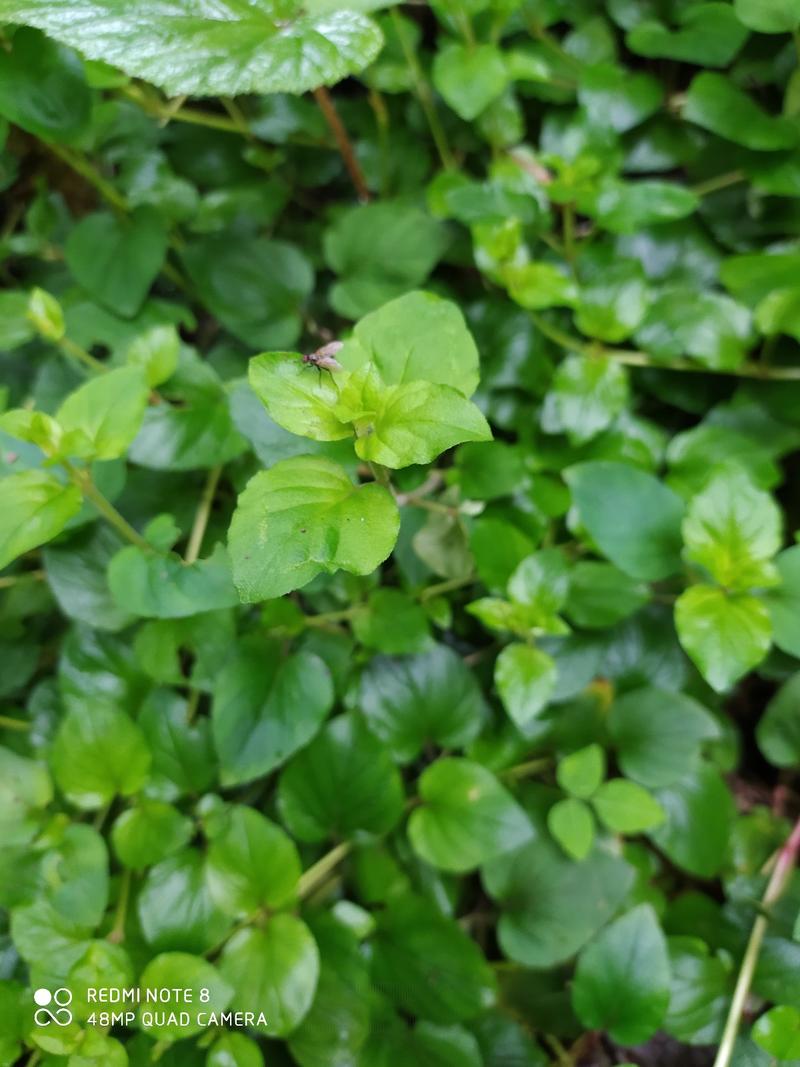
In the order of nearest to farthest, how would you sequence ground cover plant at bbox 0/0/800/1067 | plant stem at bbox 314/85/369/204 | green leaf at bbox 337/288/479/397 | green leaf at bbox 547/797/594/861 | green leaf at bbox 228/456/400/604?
green leaf at bbox 228/456/400/604 < green leaf at bbox 337/288/479/397 < ground cover plant at bbox 0/0/800/1067 < green leaf at bbox 547/797/594/861 < plant stem at bbox 314/85/369/204

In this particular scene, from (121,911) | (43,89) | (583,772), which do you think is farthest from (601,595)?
(43,89)

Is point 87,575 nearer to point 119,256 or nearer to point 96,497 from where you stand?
point 96,497

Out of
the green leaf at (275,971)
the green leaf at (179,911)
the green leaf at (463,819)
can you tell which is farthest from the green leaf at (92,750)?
the green leaf at (463,819)

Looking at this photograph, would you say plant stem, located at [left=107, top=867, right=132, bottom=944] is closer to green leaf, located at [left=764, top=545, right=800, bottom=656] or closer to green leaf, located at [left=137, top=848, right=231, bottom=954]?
green leaf, located at [left=137, top=848, right=231, bottom=954]

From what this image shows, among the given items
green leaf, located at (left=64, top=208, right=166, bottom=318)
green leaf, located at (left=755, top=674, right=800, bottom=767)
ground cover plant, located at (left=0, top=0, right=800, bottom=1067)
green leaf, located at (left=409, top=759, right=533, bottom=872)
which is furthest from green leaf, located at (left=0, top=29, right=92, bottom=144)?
green leaf, located at (left=755, top=674, right=800, bottom=767)

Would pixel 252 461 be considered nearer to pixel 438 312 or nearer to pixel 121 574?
pixel 121 574

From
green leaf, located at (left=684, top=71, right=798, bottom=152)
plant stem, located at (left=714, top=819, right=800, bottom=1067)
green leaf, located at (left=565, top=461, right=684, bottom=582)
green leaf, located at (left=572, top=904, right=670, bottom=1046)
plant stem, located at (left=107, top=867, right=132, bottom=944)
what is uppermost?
green leaf, located at (left=684, top=71, right=798, bottom=152)

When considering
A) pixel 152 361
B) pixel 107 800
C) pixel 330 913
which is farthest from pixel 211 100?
pixel 330 913
